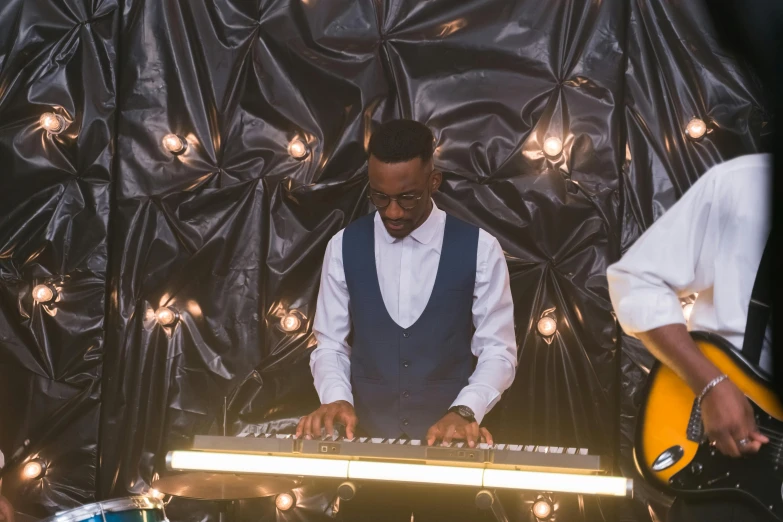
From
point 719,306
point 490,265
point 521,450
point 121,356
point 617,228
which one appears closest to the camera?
point 719,306

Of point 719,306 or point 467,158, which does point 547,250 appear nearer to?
point 467,158

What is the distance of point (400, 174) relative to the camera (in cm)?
285

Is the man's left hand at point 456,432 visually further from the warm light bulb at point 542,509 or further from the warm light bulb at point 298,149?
the warm light bulb at point 298,149

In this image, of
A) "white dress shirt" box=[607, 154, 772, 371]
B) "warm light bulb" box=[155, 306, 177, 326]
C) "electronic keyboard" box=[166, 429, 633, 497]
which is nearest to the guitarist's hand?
"white dress shirt" box=[607, 154, 772, 371]

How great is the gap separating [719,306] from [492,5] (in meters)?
1.96

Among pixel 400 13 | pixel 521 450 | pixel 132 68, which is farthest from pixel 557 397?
pixel 132 68

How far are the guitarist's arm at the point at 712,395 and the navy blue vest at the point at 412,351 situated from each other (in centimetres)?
112

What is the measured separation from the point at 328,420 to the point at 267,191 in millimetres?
1379

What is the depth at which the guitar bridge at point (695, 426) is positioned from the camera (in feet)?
5.96

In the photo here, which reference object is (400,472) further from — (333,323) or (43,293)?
(43,293)

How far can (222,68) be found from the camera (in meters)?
3.58

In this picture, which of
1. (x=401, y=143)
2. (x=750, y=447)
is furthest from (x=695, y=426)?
(x=401, y=143)

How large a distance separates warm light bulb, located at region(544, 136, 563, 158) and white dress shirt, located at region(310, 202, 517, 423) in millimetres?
565

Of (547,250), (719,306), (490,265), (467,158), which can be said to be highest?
(467,158)
